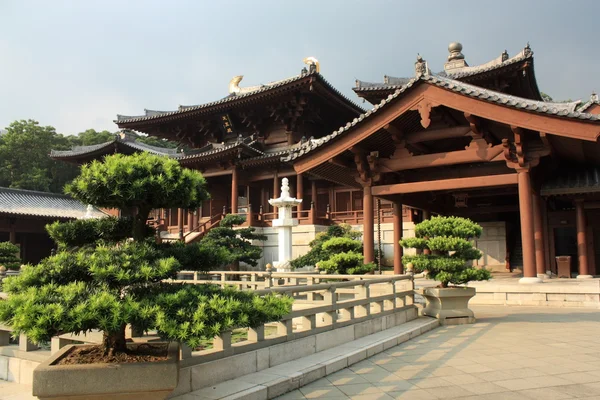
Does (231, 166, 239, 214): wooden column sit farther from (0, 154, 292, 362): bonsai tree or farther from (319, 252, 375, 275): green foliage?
(0, 154, 292, 362): bonsai tree

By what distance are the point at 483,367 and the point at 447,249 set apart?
389 centimetres

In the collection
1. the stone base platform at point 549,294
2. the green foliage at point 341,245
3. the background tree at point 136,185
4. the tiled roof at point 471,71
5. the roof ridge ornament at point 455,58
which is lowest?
the stone base platform at point 549,294

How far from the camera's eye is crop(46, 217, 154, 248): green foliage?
4396 mm

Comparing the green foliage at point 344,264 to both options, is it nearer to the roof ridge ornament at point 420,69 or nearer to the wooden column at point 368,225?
the wooden column at point 368,225

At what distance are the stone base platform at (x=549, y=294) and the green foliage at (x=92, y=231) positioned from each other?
35.5 ft

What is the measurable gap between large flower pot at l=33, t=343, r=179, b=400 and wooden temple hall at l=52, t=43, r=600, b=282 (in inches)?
70.9

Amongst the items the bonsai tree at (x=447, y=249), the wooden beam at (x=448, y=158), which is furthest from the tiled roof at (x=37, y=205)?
the bonsai tree at (x=447, y=249)

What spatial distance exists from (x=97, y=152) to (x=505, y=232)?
83.9 ft

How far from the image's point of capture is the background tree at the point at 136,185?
4.17 meters

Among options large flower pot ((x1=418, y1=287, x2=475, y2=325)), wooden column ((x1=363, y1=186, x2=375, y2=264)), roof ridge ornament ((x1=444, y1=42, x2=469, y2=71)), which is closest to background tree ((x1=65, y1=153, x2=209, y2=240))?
large flower pot ((x1=418, y1=287, x2=475, y2=325))

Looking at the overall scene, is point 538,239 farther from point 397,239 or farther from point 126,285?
point 126,285

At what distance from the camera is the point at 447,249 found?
32.7ft

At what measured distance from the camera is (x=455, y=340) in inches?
325

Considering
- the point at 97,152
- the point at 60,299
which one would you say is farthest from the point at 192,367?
the point at 97,152
